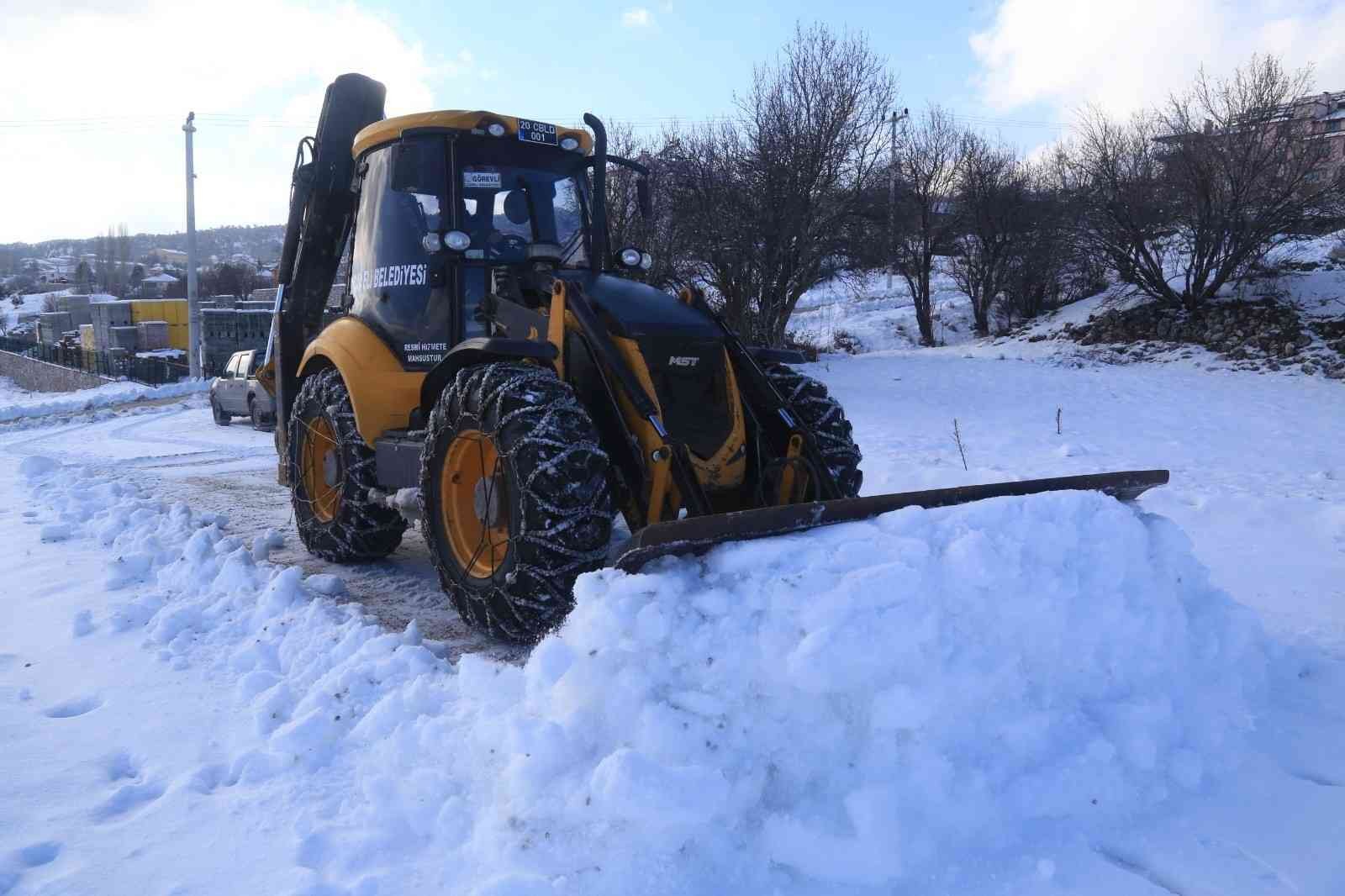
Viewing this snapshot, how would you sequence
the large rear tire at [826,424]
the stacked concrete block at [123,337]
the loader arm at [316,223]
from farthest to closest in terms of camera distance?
the stacked concrete block at [123,337]
the loader arm at [316,223]
the large rear tire at [826,424]

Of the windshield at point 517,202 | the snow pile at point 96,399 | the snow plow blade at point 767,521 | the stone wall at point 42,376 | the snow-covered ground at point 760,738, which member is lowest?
the stone wall at point 42,376

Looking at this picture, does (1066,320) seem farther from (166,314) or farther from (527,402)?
(166,314)

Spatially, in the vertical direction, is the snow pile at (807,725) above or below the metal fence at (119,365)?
above

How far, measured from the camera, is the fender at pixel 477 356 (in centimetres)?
434

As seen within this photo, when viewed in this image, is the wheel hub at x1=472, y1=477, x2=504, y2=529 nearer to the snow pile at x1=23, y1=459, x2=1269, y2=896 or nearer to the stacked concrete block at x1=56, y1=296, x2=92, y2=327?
the snow pile at x1=23, y1=459, x2=1269, y2=896

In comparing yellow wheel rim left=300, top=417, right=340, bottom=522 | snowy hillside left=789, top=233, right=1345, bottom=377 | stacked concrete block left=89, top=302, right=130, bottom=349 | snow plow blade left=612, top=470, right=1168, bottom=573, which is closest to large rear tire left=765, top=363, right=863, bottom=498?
snow plow blade left=612, top=470, right=1168, bottom=573

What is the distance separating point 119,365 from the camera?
116 ft

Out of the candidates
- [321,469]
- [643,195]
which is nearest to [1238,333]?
[643,195]

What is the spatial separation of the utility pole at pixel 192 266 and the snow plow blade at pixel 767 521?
29.4 m

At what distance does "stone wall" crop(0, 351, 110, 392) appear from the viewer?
115ft

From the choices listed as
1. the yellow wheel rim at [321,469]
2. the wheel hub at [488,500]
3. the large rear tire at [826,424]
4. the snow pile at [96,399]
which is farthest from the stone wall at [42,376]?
the large rear tire at [826,424]

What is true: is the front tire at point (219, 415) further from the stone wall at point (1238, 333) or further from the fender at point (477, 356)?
the stone wall at point (1238, 333)

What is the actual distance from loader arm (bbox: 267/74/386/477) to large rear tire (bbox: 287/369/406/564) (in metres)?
0.63

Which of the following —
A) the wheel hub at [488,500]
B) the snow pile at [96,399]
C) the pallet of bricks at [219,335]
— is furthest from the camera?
the pallet of bricks at [219,335]
